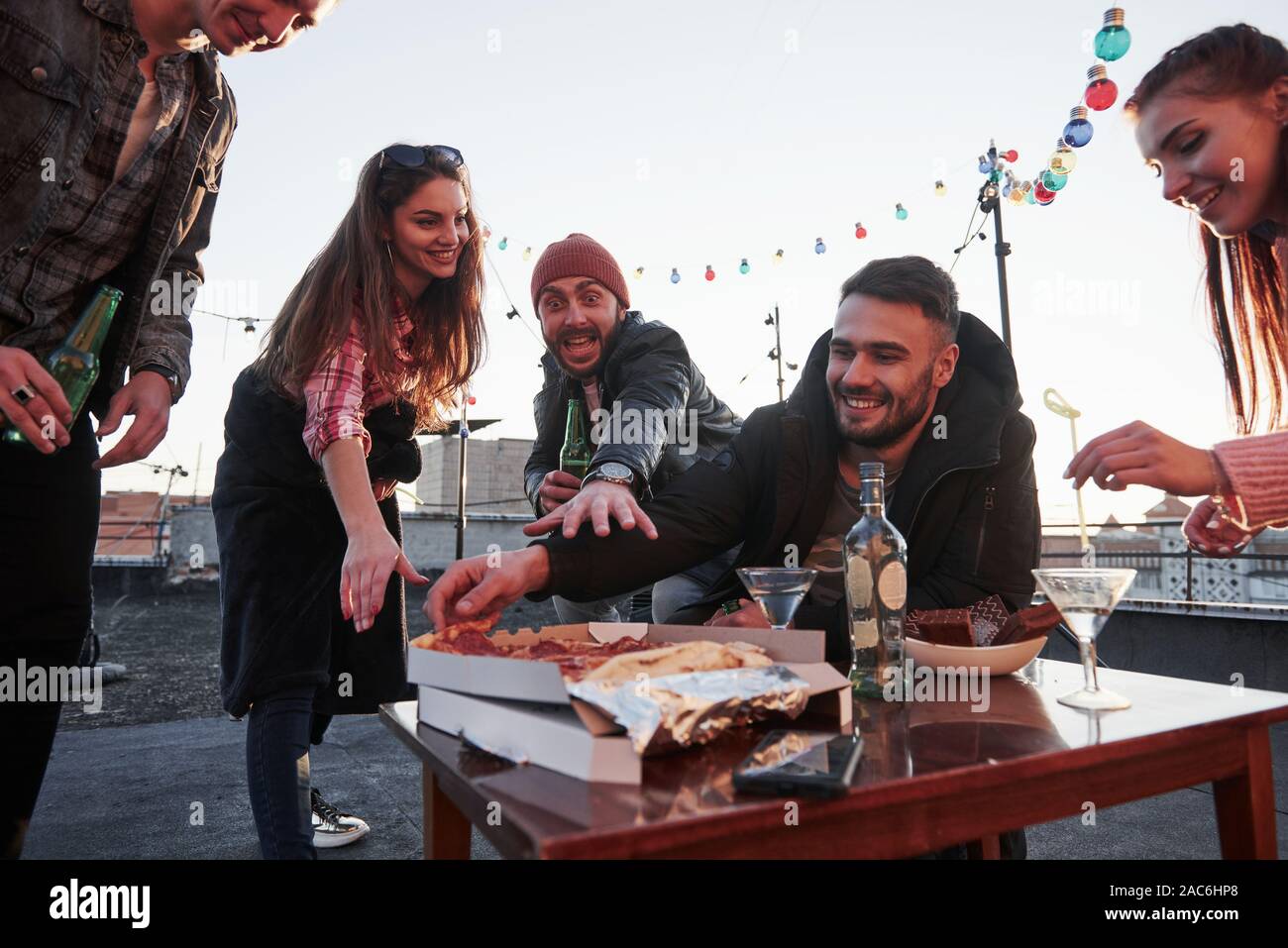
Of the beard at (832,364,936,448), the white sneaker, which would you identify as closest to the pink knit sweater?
the beard at (832,364,936,448)

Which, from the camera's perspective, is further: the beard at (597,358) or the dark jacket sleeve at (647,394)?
the beard at (597,358)

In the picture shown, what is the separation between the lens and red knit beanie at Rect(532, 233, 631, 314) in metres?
2.59

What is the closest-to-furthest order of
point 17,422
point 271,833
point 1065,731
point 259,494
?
point 1065,731 → point 17,422 → point 271,833 → point 259,494

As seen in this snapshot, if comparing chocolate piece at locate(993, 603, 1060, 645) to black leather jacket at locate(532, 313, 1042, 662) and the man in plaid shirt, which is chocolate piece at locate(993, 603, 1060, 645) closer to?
black leather jacket at locate(532, 313, 1042, 662)

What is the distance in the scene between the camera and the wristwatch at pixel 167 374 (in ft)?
5.57

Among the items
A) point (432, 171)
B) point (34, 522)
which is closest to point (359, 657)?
point (34, 522)

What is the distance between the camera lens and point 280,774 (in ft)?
5.88

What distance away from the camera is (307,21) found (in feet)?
5.17

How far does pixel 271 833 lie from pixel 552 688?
Answer: 130 cm

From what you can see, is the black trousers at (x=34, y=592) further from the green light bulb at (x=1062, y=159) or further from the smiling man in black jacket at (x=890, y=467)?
the green light bulb at (x=1062, y=159)

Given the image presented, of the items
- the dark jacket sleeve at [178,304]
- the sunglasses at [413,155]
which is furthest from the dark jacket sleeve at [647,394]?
the dark jacket sleeve at [178,304]

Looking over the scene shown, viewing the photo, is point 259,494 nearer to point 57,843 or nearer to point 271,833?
point 271,833

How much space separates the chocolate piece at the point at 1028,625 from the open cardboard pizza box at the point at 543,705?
584 mm

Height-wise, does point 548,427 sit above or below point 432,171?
below
